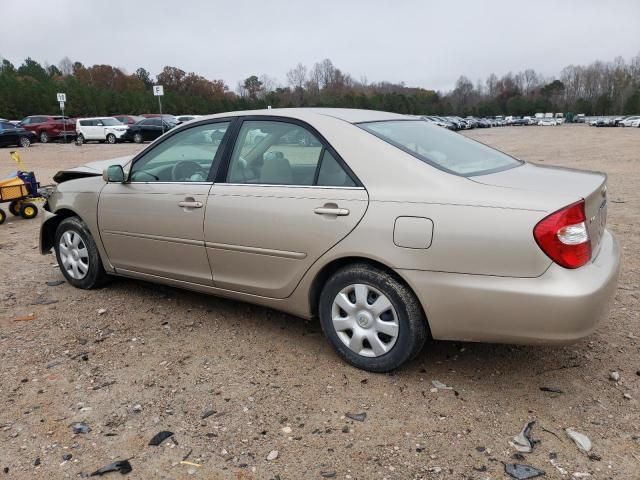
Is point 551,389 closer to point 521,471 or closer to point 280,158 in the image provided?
point 521,471

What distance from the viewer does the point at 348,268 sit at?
3297 mm

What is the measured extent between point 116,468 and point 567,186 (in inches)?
108

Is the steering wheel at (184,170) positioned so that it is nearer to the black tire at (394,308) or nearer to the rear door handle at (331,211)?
the rear door handle at (331,211)

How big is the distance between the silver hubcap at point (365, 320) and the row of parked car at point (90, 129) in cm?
2806

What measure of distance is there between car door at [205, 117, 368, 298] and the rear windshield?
0.41 meters

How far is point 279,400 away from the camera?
3.15m

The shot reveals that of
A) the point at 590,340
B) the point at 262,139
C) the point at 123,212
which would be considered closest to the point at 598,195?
the point at 590,340

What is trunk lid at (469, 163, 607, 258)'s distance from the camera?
2.91 metres

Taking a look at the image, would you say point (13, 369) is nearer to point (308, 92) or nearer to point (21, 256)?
point (21, 256)

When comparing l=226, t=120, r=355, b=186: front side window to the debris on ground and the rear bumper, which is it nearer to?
the rear bumper

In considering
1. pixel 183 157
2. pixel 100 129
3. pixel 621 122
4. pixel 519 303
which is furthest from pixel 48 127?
pixel 621 122

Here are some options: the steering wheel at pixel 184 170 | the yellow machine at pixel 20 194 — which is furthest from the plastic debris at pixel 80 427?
the yellow machine at pixel 20 194

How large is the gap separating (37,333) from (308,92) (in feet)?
326

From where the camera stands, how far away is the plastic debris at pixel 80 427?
2904 mm
